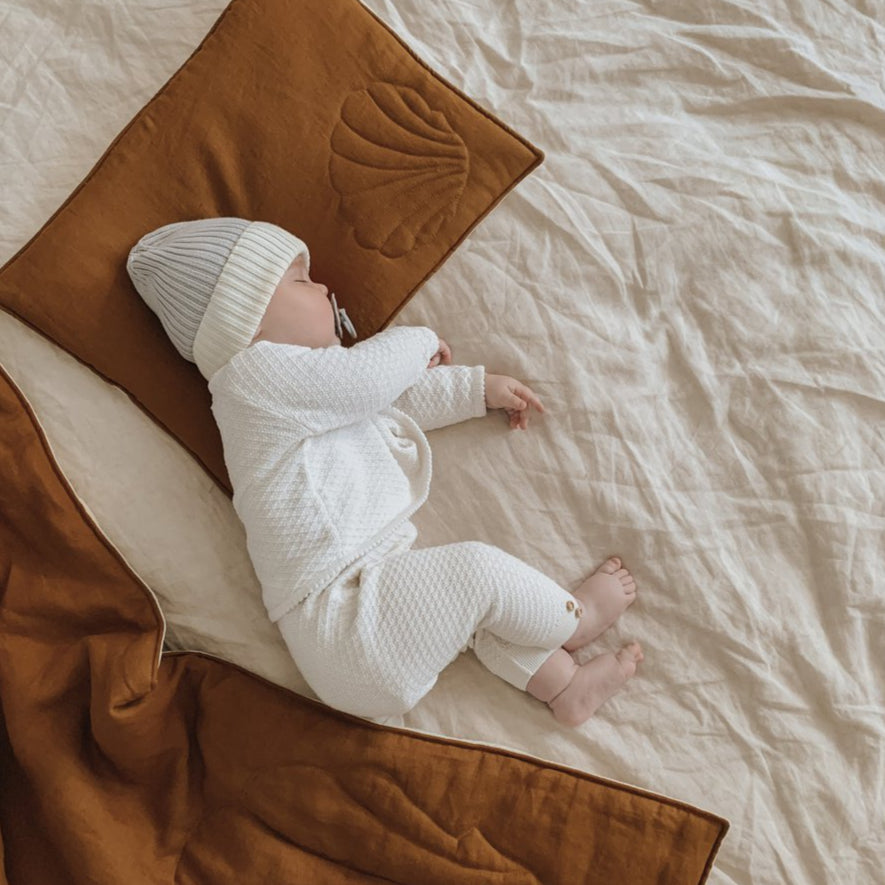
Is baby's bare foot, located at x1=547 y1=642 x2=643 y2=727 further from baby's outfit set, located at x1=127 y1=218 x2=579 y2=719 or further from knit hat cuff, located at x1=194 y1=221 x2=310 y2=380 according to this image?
knit hat cuff, located at x1=194 y1=221 x2=310 y2=380

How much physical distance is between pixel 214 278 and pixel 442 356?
298mm

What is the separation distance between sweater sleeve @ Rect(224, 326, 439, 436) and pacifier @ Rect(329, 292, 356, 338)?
49 millimetres

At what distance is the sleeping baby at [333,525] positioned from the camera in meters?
0.97

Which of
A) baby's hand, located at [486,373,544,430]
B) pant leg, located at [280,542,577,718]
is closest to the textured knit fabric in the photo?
pant leg, located at [280,542,577,718]

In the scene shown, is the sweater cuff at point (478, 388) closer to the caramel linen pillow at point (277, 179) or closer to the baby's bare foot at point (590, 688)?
the caramel linen pillow at point (277, 179)

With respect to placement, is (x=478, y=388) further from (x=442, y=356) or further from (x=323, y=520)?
(x=323, y=520)

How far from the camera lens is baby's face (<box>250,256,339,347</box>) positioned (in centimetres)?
102

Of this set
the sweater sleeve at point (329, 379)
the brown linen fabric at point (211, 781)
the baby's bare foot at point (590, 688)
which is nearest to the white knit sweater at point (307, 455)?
the sweater sleeve at point (329, 379)

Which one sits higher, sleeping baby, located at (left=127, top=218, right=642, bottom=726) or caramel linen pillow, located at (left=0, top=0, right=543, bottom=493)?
caramel linen pillow, located at (left=0, top=0, right=543, bottom=493)

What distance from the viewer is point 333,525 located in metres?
0.99

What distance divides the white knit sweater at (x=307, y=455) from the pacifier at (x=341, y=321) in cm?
5

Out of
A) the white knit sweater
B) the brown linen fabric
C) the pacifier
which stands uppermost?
the pacifier

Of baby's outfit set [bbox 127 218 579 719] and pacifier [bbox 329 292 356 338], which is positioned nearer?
baby's outfit set [bbox 127 218 579 719]

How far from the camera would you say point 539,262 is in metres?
1.12
